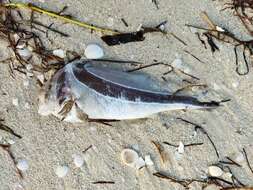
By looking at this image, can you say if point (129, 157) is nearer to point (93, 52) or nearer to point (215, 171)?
point (215, 171)

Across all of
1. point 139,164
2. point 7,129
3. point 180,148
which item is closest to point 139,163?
point 139,164

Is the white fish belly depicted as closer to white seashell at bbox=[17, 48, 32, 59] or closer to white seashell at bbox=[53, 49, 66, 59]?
white seashell at bbox=[53, 49, 66, 59]

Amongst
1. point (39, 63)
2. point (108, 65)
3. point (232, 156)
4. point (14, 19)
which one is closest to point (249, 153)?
point (232, 156)

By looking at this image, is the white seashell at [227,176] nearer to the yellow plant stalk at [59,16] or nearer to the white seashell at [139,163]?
the white seashell at [139,163]

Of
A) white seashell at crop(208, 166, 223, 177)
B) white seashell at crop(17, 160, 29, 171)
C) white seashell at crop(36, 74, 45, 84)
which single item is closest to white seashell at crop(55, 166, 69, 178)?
white seashell at crop(17, 160, 29, 171)

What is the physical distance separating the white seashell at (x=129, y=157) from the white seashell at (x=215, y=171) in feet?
1.55

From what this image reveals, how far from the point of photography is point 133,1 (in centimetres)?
347

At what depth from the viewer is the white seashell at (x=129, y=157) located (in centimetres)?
328

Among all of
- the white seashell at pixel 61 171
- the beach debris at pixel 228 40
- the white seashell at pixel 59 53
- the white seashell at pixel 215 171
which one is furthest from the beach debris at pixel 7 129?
the beach debris at pixel 228 40

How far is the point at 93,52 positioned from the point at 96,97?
0.31m

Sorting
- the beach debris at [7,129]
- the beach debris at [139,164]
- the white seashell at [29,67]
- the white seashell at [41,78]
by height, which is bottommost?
the beach debris at [139,164]

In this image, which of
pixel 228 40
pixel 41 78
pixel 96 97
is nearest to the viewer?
pixel 96 97

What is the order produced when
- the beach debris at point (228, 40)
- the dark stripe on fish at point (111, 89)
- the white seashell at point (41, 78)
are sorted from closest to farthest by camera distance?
the dark stripe on fish at point (111, 89), the white seashell at point (41, 78), the beach debris at point (228, 40)

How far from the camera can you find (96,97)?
10.5 feet
